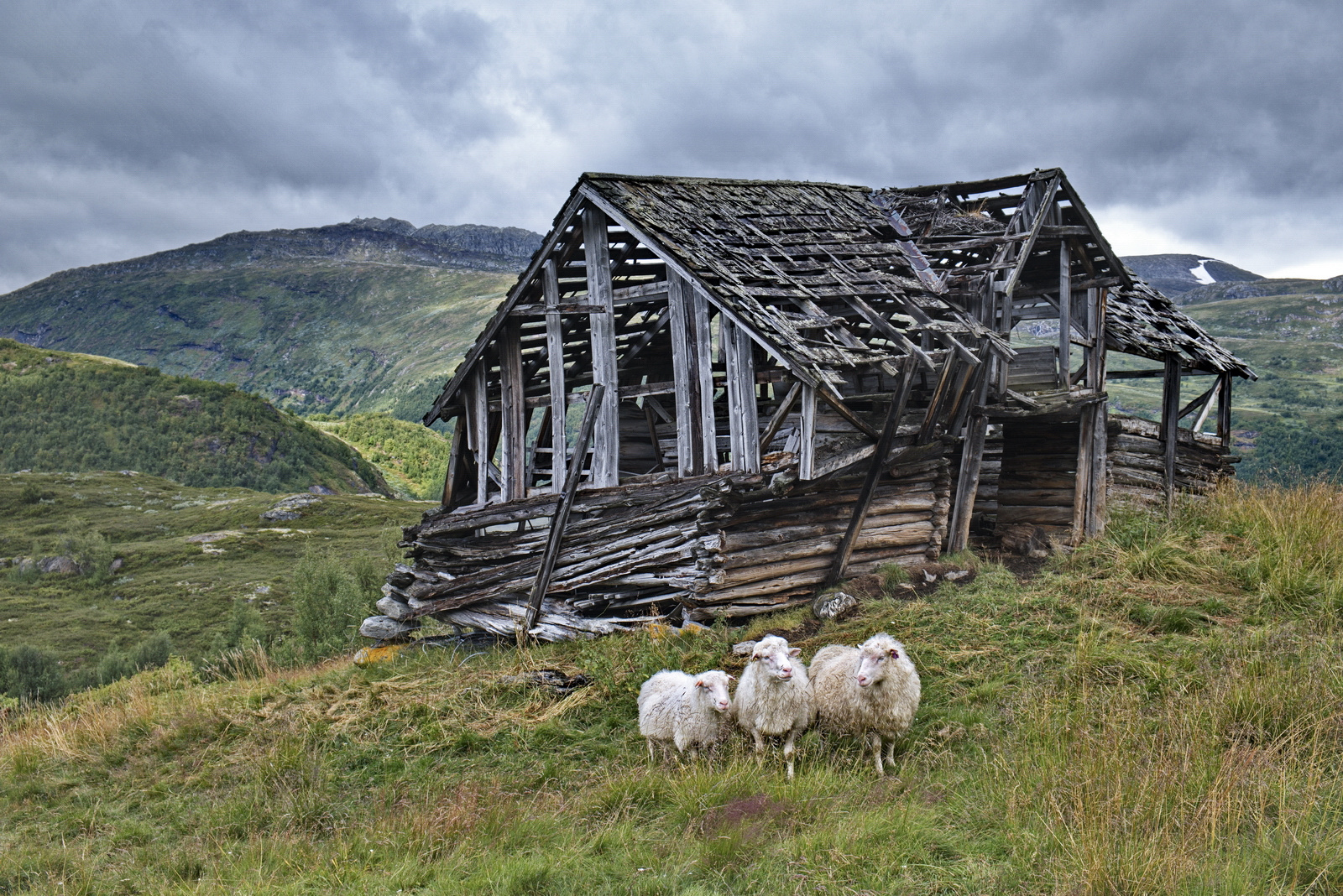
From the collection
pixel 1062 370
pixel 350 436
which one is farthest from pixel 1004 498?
pixel 350 436

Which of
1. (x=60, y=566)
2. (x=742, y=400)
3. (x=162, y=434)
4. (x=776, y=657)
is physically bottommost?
(x=60, y=566)

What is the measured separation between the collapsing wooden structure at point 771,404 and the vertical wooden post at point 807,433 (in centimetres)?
3

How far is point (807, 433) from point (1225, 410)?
1394 cm

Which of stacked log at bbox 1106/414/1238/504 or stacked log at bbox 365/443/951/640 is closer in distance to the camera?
stacked log at bbox 365/443/951/640

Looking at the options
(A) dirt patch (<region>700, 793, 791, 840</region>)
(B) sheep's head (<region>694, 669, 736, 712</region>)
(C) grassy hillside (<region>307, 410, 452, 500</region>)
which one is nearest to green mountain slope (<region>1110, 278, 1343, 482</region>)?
(B) sheep's head (<region>694, 669, 736, 712</region>)

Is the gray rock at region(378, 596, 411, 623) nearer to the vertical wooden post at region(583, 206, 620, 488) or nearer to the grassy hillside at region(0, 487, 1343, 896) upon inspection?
the grassy hillside at region(0, 487, 1343, 896)

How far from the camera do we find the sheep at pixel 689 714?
752 cm

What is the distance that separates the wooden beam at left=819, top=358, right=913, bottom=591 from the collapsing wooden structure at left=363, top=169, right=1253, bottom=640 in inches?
1.5

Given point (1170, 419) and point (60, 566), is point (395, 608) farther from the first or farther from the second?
point (60, 566)

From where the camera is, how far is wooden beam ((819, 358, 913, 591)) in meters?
12.4

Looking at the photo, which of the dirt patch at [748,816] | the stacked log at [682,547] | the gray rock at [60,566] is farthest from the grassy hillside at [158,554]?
the dirt patch at [748,816]

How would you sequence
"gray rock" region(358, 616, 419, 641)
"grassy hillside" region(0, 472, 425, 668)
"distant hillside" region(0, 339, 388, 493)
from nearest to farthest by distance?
"gray rock" region(358, 616, 419, 641) < "grassy hillside" region(0, 472, 425, 668) < "distant hillside" region(0, 339, 388, 493)

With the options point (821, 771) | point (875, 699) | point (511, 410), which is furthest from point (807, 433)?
point (511, 410)

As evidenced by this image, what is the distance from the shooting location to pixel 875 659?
6.97m
